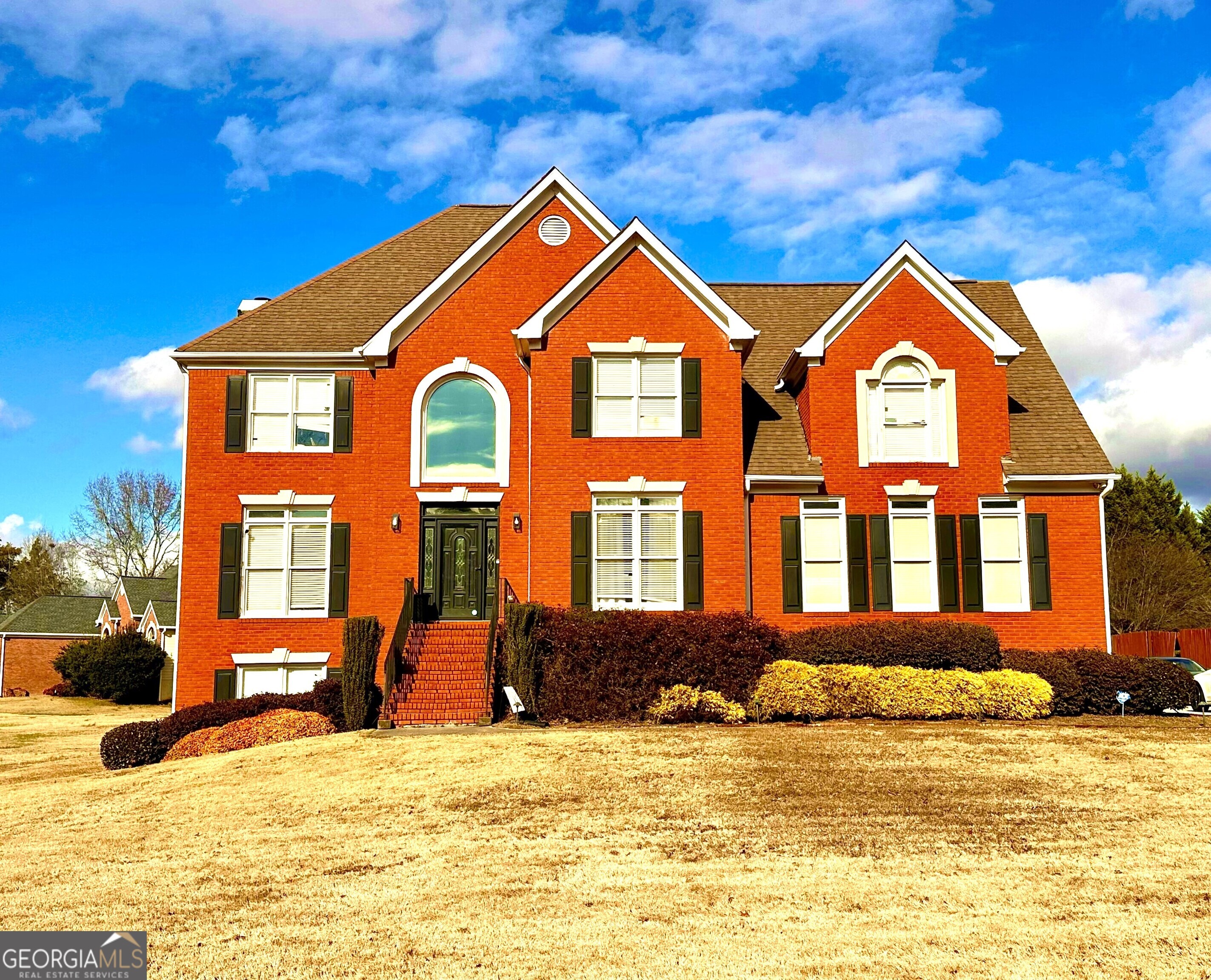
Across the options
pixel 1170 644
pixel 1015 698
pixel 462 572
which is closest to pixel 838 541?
pixel 1015 698

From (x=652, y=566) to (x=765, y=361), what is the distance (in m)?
6.63

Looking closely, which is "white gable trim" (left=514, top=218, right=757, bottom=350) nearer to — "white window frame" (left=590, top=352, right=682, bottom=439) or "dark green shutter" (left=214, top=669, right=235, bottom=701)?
"white window frame" (left=590, top=352, right=682, bottom=439)

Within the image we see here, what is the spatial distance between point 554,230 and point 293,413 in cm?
662

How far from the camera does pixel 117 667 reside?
3728 cm

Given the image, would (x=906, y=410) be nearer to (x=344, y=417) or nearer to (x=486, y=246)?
(x=486, y=246)

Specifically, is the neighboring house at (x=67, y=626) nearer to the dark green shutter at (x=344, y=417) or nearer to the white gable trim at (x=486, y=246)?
the dark green shutter at (x=344, y=417)

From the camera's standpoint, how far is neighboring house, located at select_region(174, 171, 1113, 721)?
19875mm

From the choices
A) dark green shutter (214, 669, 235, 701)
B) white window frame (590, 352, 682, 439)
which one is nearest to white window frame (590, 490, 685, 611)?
white window frame (590, 352, 682, 439)

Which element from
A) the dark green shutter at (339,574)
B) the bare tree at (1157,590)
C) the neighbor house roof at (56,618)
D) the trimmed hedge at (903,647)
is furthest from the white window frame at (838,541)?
the neighbor house roof at (56,618)

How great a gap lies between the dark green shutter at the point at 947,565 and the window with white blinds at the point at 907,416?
1.35 metres

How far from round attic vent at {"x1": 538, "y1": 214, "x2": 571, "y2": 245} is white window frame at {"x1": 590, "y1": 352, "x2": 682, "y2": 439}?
309 centimetres

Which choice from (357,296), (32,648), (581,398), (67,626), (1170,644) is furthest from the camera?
(67,626)

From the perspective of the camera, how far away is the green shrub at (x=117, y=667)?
1469 inches

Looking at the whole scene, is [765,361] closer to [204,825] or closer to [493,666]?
[493,666]
